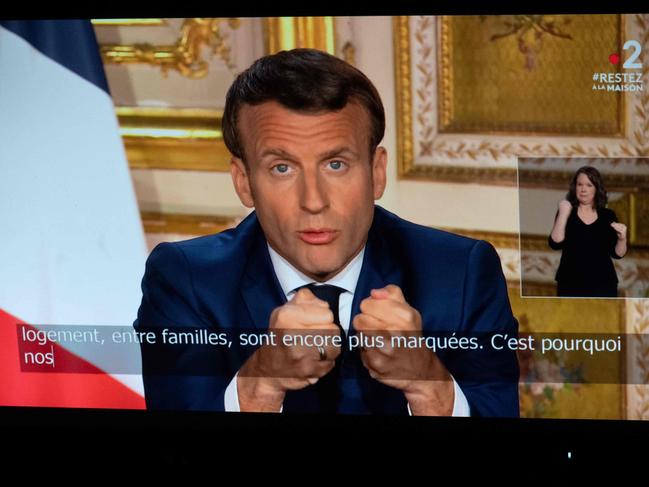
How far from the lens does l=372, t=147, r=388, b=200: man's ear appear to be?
278 centimetres

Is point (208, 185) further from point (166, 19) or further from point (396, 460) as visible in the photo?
point (396, 460)

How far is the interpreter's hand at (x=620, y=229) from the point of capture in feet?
8.91

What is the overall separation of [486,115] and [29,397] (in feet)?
4.54

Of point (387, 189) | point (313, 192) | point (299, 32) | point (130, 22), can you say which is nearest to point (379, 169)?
point (387, 189)

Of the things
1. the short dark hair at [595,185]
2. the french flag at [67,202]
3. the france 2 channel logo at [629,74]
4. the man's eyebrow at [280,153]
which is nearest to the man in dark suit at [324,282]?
the man's eyebrow at [280,153]

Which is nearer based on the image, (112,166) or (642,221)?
(642,221)

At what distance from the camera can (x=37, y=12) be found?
9.52 ft

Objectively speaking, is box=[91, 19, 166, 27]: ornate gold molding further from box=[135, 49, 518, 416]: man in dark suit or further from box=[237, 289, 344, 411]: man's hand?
box=[237, 289, 344, 411]: man's hand

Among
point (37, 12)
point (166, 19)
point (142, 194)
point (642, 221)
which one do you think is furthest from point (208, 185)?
point (642, 221)

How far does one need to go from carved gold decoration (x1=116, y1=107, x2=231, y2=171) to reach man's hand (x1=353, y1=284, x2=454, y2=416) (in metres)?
A: 0.49

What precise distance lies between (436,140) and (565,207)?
34cm

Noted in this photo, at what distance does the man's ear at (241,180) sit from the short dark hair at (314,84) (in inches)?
6.5

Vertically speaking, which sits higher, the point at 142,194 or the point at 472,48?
the point at 472,48

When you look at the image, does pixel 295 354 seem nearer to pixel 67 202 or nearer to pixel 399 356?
pixel 399 356
